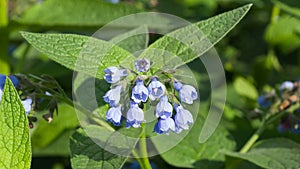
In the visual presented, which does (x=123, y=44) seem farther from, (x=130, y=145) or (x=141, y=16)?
(x=141, y=16)

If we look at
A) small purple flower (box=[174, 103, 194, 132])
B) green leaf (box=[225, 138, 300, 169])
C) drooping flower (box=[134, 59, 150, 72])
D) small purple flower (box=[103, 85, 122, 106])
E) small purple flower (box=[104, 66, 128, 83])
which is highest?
drooping flower (box=[134, 59, 150, 72])

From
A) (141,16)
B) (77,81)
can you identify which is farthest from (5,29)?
(77,81)

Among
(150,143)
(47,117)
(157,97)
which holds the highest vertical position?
(157,97)

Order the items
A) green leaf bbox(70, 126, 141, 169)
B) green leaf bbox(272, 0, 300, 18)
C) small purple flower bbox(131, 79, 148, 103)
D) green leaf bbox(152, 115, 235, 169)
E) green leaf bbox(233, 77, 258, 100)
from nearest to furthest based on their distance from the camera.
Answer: small purple flower bbox(131, 79, 148, 103) < green leaf bbox(70, 126, 141, 169) < green leaf bbox(152, 115, 235, 169) < green leaf bbox(272, 0, 300, 18) < green leaf bbox(233, 77, 258, 100)

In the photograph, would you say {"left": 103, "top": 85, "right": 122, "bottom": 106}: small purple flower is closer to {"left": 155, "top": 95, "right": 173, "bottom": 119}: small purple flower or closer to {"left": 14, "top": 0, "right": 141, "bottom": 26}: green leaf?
{"left": 155, "top": 95, "right": 173, "bottom": 119}: small purple flower

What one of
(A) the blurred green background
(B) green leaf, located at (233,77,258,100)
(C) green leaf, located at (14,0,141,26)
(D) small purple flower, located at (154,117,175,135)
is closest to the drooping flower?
(D) small purple flower, located at (154,117,175,135)

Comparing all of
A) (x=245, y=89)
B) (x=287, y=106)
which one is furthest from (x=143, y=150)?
(x=245, y=89)
